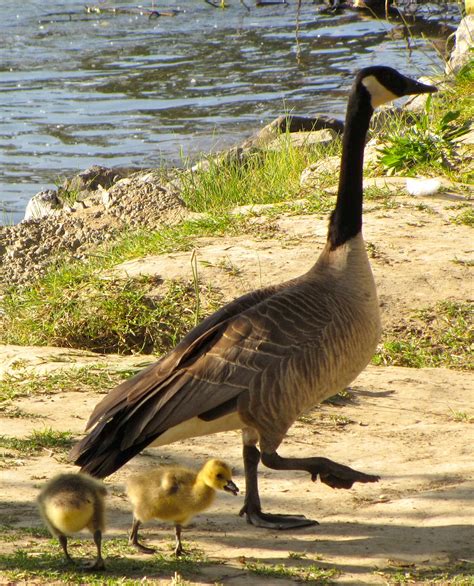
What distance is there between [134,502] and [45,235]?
20.8ft

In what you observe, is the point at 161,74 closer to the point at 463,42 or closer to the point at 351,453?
the point at 463,42

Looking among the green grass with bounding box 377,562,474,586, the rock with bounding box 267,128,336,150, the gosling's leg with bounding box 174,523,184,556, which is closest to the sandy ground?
the green grass with bounding box 377,562,474,586

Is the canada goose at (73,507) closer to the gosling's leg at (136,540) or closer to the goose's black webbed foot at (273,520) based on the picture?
the gosling's leg at (136,540)

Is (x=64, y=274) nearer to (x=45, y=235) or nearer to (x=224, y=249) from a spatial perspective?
(x=224, y=249)

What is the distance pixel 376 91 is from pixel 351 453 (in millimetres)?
1906

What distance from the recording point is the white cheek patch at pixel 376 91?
5.15 meters

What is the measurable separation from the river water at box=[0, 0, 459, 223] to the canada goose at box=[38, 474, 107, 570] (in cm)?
889

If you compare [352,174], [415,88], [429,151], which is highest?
[415,88]

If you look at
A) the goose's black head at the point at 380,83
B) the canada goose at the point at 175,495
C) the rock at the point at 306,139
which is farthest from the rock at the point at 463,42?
the canada goose at the point at 175,495

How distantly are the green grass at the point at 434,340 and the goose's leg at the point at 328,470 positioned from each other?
2497 millimetres

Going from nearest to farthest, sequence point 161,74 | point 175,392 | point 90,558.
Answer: point 90,558
point 175,392
point 161,74

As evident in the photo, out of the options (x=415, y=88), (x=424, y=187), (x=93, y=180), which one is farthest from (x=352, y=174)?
(x=93, y=180)

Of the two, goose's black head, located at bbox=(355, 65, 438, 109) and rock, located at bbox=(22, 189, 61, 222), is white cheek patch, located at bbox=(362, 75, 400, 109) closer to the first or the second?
goose's black head, located at bbox=(355, 65, 438, 109)

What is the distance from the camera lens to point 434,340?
22.5 ft
